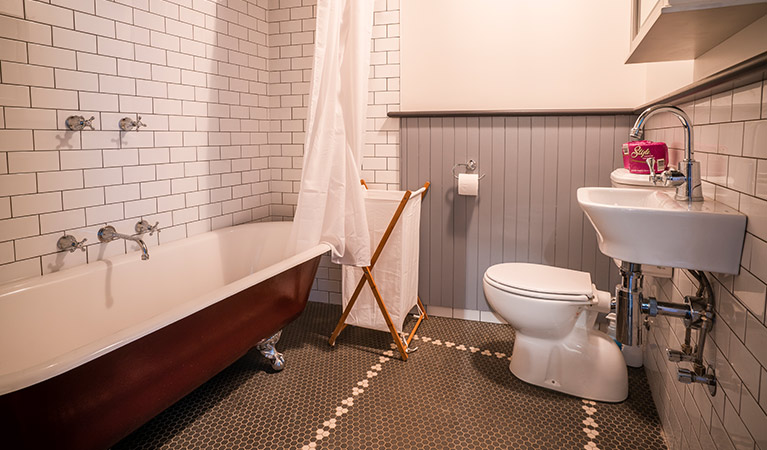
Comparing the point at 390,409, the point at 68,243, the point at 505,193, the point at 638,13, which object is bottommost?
the point at 390,409

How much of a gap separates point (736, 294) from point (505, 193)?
6.05ft

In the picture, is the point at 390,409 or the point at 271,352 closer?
the point at 390,409

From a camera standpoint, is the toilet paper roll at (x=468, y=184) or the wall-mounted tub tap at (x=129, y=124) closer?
the wall-mounted tub tap at (x=129, y=124)

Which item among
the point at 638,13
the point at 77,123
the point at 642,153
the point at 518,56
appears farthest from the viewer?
the point at 518,56

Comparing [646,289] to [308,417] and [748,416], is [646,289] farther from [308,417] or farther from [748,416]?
[308,417]

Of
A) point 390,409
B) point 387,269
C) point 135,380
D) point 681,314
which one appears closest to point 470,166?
point 387,269

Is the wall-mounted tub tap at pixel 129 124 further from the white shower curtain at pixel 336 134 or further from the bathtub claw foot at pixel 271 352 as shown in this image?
the bathtub claw foot at pixel 271 352

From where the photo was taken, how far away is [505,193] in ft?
10.1

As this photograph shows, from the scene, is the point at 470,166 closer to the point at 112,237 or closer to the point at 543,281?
the point at 543,281

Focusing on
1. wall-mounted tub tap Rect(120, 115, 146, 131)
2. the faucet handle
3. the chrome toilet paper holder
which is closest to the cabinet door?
the chrome toilet paper holder

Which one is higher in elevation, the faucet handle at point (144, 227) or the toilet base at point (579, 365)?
the faucet handle at point (144, 227)

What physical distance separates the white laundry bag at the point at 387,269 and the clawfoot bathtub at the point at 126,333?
0.40 m

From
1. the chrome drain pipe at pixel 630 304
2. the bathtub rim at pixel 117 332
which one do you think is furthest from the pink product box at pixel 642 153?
the bathtub rim at pixel 117 332

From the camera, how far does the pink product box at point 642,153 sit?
2025mm
